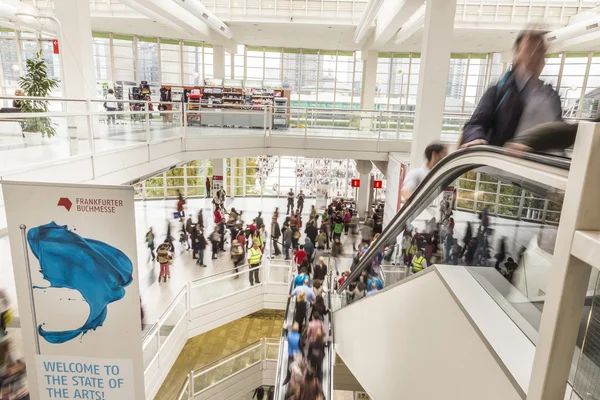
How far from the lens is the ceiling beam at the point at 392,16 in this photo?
36.7 ft

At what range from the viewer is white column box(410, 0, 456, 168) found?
30.9 feet

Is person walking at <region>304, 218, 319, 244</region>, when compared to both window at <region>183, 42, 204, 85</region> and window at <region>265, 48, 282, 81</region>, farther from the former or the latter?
window at <region>183, 42, 204, 85</region>

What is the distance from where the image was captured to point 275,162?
25.0m

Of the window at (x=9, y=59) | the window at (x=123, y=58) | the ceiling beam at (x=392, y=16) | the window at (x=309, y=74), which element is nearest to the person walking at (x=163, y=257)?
the ceiling beam at (x=392, y=16)

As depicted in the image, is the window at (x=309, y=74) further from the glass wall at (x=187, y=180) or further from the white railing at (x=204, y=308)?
the white railing at (x=204, y=308)

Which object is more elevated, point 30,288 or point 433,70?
point 433,70

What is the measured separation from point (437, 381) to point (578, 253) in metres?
1.44

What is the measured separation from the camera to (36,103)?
6.52 m

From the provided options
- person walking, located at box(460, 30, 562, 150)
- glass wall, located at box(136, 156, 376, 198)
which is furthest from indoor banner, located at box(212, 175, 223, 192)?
person walking, located at box(460, 30, 562, 150)

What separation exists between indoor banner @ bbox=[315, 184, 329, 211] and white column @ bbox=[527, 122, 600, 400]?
20.3m

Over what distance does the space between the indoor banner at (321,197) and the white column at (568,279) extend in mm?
20332

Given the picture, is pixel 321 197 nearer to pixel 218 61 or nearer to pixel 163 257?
pixel 218 61

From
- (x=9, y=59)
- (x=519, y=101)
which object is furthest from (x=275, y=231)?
(x=9, y=59)

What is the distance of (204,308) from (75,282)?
6946mm
